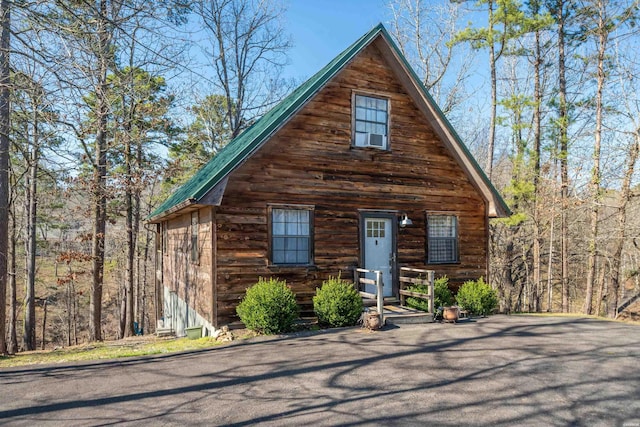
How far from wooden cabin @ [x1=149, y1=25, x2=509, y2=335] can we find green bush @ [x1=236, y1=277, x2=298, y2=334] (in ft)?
2.47

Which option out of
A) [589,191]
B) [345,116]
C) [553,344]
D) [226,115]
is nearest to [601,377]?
[553,344]

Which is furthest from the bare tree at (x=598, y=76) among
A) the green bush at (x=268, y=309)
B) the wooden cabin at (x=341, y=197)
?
the green bush at (x=268, y=309)

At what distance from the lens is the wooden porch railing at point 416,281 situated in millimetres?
10992

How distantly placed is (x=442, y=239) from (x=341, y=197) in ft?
12.3

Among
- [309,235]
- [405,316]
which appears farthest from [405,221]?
[309,235]

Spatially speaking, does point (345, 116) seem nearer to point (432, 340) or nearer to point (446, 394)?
point (432, 340)

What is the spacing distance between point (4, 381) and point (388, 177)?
380 inches

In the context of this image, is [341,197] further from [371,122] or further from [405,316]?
[405,316]

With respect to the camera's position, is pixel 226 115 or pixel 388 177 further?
pixel 226 115

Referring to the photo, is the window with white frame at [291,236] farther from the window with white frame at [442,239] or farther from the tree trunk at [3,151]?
the tree trunk at [3,151]

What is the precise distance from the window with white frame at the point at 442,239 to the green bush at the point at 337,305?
357 centimetres

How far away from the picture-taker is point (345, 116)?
38.4 feet

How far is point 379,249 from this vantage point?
1216 cm

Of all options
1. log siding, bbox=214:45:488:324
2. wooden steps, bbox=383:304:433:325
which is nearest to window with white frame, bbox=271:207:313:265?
log siding, bbox=214:45:488:324
